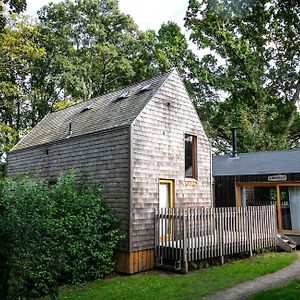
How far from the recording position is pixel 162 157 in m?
12.3

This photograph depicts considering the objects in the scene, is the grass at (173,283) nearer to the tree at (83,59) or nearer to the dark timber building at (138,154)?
the dark timber building at (138,154)

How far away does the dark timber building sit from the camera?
11016 millimetres

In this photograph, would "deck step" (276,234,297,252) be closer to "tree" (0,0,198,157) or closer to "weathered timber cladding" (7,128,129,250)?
"weathered timber cladding" (7,128,129,250)

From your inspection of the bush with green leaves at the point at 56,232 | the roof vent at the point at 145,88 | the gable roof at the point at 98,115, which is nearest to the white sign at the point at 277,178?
the gable roof at the point at 98,115

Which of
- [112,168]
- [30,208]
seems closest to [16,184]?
[30,208]

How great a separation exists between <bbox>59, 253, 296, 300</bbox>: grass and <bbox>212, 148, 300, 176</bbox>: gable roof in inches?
207

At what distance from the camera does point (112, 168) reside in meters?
11.6

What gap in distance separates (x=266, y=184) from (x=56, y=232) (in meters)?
10.6

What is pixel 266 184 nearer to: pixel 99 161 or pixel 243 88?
pixel 99 161

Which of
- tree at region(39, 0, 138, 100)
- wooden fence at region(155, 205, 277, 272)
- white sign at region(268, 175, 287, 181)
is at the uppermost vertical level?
tree at region(39, 0, 138, 100)

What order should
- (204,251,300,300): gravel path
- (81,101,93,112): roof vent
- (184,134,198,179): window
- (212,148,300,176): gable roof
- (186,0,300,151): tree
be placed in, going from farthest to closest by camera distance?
(186,0,300,151): tree < (212,148,300,176): gable roof < (81,101,93,112): roof vent < (184,134,198,179): window < (204,251,300,300): gravel path

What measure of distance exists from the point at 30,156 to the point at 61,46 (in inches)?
675

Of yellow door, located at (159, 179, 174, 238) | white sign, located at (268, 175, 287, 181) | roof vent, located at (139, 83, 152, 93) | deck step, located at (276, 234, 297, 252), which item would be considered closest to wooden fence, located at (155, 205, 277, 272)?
yellow door, located at (159, 179, 174, 238)

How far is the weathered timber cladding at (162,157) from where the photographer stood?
1109cm
